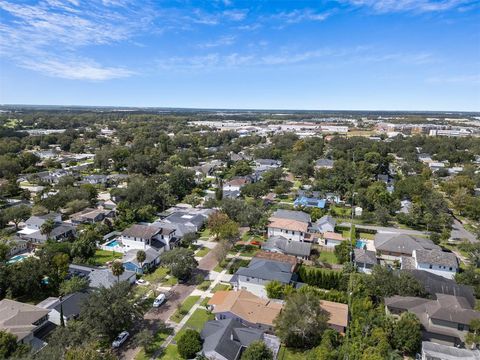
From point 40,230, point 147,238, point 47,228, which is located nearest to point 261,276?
point 147,238

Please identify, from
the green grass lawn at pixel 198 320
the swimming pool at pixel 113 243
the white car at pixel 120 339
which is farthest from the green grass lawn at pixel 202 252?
the white car at pixel 120 339

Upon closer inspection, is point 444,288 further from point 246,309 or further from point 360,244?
point 246,309

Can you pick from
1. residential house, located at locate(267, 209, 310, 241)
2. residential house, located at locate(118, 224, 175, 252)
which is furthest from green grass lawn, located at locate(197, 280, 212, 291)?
residential house, located at locate(267, 209, 310, 241)

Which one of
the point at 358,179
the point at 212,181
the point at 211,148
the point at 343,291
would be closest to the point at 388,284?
the point at 343,291

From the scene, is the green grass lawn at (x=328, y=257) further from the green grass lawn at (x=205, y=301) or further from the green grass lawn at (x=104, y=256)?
the green grass lawn at (x=104, y=256)

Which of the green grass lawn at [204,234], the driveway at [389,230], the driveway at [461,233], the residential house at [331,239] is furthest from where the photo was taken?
the driveway at [389,230]
